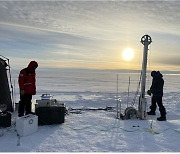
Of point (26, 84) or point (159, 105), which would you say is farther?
point (159, 105)

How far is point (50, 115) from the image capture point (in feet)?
21.5

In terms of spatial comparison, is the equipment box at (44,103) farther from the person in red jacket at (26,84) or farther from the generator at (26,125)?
the generator at (26,125)

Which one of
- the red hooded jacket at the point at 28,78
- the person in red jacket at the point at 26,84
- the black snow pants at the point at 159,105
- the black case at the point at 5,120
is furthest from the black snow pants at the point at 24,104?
the black snow pants at the point at 159,105

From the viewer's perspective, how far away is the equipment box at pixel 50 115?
6.50m

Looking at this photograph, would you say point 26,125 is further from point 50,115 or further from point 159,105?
point 159,105

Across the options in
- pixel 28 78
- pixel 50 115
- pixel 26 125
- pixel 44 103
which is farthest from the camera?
pixel 28 78

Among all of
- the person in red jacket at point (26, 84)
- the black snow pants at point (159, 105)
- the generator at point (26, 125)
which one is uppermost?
the person in red jacket at point (26, 84)

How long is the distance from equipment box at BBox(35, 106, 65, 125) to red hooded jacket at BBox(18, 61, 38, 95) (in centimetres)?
74

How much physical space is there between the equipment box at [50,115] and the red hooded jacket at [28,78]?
74cm

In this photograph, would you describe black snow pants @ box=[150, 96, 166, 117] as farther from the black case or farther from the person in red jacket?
the black case

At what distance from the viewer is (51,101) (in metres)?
6.98

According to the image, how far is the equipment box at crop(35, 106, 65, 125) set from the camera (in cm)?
650

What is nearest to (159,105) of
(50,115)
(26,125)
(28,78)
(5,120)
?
(50,115)

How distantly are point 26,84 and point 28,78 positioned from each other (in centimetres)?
18
